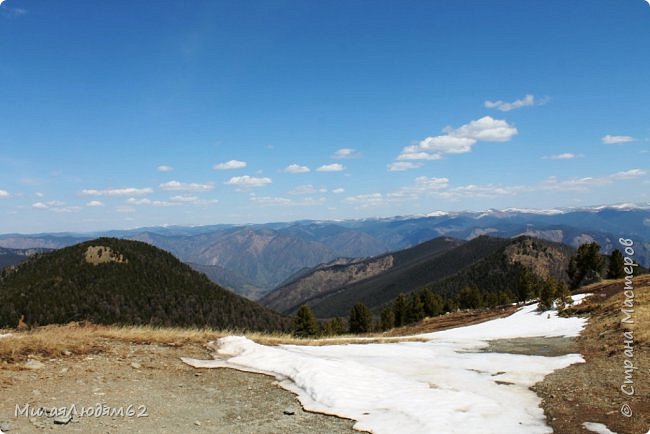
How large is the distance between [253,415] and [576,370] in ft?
42.6

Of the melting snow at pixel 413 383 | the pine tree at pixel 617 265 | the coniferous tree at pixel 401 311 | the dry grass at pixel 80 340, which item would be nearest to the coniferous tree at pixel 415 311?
the coniferous tree at pixel 401 311

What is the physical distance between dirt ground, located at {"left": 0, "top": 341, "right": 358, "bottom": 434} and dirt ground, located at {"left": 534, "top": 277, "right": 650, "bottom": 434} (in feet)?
20.9

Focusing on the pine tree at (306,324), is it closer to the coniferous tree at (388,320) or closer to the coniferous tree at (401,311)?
the coniferous tree at (388,320)

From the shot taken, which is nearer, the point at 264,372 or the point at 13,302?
the point at 264,372

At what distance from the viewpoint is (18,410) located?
10375 mm

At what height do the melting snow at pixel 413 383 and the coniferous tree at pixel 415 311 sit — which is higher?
the melting snow at pixel 413 383

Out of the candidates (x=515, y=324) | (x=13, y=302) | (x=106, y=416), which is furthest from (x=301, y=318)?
(x=13, y=302)

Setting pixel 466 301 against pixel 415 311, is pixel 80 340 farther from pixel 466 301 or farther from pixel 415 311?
pixel 466 301

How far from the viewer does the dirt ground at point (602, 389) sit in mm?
11062

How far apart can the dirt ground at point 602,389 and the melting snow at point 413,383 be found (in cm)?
55

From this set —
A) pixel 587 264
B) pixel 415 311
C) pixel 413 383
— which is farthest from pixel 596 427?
pixel 415 311

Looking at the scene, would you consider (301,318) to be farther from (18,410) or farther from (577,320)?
(18,410)

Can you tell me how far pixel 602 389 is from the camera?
44.7 feet

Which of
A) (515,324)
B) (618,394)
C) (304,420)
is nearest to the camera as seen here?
(304,420)
